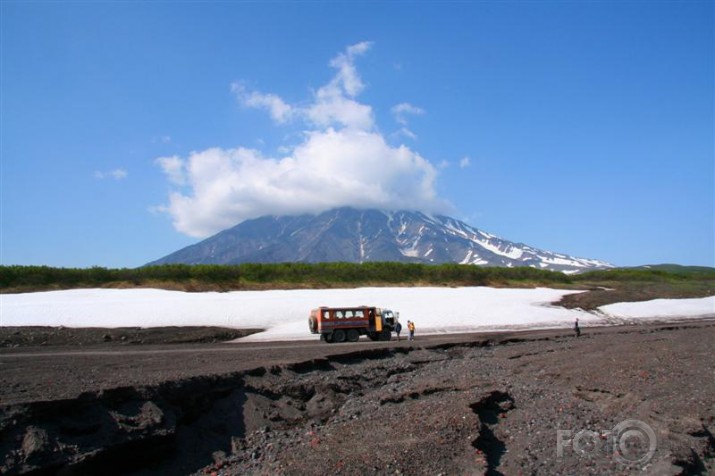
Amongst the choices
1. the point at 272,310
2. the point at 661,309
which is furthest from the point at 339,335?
the point at 661,309

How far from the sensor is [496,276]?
73.5 meters

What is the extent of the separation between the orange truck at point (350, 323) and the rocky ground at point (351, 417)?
9409 millimetres

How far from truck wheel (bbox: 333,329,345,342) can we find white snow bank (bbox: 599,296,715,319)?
32.7 metres

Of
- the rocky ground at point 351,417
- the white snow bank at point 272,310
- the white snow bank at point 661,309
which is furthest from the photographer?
the white snow bank at point 661,309

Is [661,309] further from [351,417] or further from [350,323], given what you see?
[351,417]

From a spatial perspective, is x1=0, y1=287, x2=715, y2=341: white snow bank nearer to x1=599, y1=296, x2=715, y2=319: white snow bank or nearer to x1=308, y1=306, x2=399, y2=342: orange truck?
x1=599, y1=296, x2=715, y2=319: white snow bank

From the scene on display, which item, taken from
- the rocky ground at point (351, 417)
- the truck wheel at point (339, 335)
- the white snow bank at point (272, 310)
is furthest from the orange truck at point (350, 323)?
the rocky ground at point (351, 417)

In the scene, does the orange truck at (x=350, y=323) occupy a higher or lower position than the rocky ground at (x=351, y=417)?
higher

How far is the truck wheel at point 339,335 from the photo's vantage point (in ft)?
99.4

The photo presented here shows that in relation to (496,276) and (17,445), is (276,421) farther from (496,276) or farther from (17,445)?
(496,276)

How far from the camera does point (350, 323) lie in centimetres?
3077

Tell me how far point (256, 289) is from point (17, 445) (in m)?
46.1

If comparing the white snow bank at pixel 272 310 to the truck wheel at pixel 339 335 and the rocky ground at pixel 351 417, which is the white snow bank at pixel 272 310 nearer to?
Answer: the truck wheel at pixel 339 335

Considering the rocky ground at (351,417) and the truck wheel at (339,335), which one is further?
the truck wheel at (339,335)
